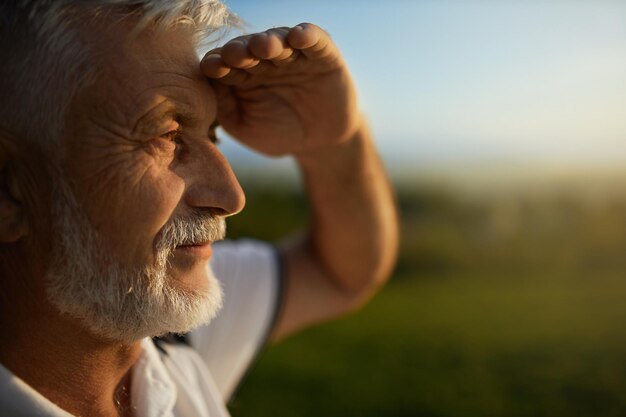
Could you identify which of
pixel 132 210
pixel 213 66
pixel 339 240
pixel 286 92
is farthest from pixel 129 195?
pixel 339 240

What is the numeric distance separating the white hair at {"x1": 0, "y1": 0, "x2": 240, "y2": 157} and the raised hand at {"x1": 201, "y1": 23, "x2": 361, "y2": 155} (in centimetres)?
26

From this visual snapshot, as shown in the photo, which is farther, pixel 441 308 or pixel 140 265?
pixel 441 308

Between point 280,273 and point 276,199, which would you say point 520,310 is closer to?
point 276,199

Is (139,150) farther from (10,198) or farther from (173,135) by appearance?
(10,198)

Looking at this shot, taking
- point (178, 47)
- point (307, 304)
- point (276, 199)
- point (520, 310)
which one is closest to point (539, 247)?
point (520, 310)

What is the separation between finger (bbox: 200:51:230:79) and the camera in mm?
1670

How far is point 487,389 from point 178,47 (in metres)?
4.82

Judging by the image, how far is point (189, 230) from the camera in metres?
1.67

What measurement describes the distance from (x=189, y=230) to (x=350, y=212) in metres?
1.02

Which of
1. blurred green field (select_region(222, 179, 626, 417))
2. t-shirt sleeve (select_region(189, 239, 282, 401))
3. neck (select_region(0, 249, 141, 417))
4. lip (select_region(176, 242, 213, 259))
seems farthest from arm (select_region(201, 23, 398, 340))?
blurred green field (select_region(222, 179, 626, 417))

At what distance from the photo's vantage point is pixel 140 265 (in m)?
1.63

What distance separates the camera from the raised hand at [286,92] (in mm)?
1630

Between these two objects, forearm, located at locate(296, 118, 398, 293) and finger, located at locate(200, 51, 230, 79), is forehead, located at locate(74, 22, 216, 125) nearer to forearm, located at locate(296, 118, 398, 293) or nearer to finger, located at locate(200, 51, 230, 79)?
finger, located at locate(200, 51, 230, 79)

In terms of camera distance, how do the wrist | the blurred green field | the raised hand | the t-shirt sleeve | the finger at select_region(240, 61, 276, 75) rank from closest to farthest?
1. the raised hand
2. the finger at select_region(240, 61, 276, 75)
3. the t-shirt sleeve
4. the wrist
5. the blurred green field
